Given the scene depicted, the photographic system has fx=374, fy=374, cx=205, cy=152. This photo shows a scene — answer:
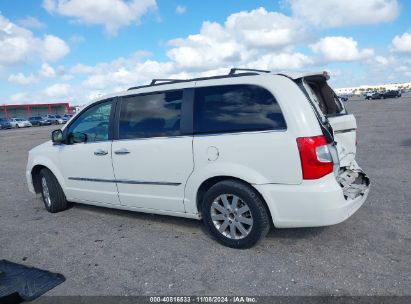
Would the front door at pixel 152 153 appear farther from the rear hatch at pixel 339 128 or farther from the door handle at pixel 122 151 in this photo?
the rear hatch at pixel 339 128

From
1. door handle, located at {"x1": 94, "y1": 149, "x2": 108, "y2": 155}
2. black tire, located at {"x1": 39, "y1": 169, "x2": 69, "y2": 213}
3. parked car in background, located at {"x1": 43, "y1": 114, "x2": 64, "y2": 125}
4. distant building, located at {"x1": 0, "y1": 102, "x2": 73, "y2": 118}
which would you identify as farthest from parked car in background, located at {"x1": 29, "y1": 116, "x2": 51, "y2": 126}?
door handle, located at {"x1": 94, "y1": 149, "x2": 108, "y2": 155}

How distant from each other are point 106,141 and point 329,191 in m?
2.83

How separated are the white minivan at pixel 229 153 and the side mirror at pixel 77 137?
24 mm

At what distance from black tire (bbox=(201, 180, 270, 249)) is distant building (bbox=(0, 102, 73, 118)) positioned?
84.1 meters

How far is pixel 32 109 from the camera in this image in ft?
281

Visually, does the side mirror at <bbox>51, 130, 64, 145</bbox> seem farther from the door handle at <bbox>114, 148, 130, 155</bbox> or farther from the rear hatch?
the rear hatch

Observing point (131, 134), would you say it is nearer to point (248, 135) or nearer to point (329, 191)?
point (248, 135)

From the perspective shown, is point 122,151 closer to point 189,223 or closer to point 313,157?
point 189,223

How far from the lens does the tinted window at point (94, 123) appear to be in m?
4.94

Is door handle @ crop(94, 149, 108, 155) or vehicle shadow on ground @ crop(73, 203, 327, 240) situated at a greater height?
door handle @ crop(94, 149, 108, 155)

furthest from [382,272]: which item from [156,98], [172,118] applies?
[156,98]

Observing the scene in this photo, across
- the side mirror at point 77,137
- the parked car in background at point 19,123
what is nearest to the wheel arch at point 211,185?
the side mirror at point 77,137

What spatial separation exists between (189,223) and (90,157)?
160 cm

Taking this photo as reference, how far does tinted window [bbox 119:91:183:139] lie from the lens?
4.29 meters
